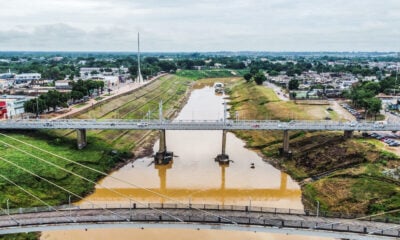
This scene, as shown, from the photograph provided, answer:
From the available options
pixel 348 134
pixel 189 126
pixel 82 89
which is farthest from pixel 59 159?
pixel 348 134

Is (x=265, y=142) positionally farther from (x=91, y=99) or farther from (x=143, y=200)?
(x=91, y=99)

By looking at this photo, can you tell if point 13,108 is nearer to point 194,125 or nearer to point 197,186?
point 194,125

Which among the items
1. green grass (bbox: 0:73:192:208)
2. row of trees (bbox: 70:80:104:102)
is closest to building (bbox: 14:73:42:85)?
row of trees (bbox: 70:80:104:102)

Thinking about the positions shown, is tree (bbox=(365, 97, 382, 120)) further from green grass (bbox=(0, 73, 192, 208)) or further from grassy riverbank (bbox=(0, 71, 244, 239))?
green grass (bbox=(0, 73, 192, 208))

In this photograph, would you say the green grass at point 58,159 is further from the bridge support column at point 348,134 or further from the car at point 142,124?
the bridge support column at point 348,134

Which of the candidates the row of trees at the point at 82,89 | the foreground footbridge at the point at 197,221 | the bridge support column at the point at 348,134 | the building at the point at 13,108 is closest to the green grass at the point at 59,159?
the row of trees at the point at 82,89

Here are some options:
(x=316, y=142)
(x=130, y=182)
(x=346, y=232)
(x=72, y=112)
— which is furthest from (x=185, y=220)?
(x=72, y=112)
